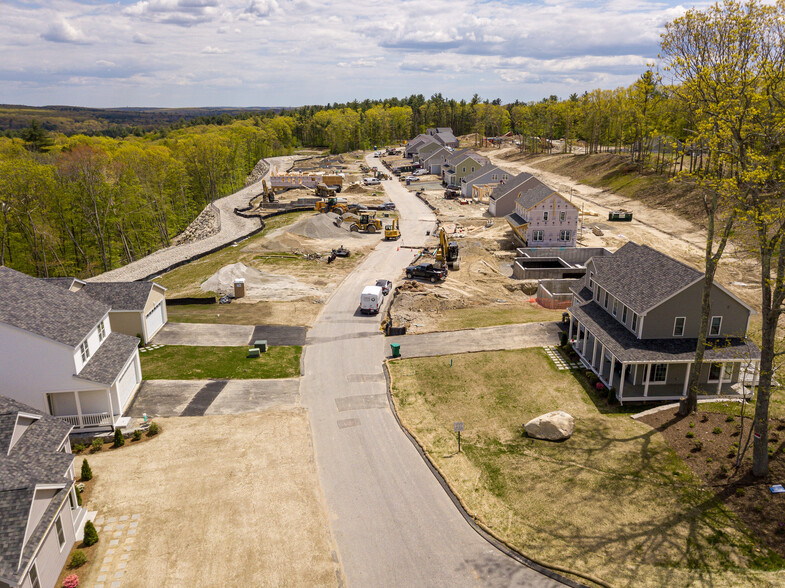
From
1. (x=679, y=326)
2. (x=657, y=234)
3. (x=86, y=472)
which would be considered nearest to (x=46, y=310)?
(x=86, y=472)

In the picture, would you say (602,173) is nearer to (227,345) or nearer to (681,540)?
(227,345)

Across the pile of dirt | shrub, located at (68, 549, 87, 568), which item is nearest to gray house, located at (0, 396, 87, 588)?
shrub, located at (68, 549, 87, 568)

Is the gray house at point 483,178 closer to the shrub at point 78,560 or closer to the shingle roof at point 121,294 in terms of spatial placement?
the shingle roof at point 121,294

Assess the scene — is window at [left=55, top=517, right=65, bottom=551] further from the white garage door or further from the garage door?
the garage door

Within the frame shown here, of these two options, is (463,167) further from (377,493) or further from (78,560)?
(78,560)

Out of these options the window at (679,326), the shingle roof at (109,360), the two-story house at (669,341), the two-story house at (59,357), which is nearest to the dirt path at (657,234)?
the two-story house at (669,341)

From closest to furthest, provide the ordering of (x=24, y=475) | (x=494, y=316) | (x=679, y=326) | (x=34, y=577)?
(x=34, y=577) → (x=24, y=475) → (x=679, y=326) → (x=494, y=316)
